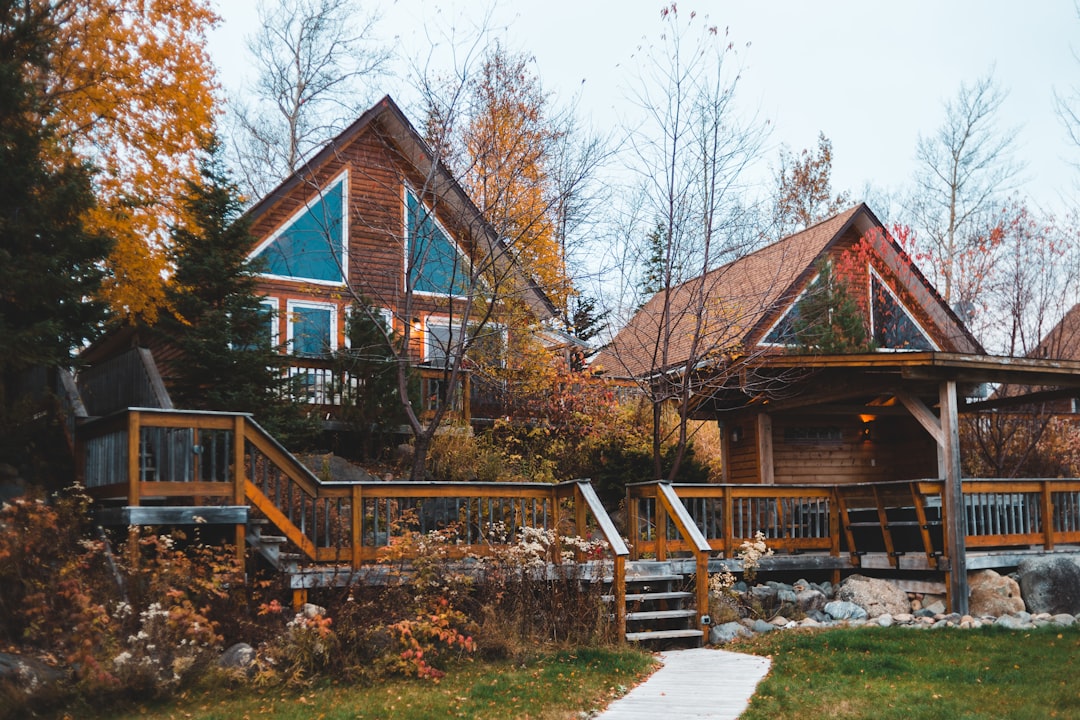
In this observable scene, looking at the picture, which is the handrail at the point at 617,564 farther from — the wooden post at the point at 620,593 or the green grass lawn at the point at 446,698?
the green grass lawn at the point at 446,698

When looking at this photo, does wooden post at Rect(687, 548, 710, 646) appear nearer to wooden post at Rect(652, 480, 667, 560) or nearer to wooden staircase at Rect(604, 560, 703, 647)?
wooden staircase at Rect(604, 560, 703, 647)

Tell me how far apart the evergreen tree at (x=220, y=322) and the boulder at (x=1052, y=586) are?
397 inches

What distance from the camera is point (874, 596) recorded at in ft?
41.2

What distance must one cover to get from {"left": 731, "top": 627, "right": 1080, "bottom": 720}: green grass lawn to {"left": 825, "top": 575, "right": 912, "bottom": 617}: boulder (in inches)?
60.3

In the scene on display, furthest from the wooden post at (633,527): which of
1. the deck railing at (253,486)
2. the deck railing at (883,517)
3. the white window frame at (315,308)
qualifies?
the white window frame at (315,308)

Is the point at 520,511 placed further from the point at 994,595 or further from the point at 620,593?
the point at 994,595

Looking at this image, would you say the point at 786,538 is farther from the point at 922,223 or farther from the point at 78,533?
the point at 922,223

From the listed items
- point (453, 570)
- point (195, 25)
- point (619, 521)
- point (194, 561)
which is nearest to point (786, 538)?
point (619, 521)

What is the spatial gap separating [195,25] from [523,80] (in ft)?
19.8

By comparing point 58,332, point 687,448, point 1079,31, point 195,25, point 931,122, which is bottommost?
point 687,448

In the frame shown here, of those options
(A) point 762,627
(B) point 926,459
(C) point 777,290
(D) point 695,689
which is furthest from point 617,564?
(C) point 777,290

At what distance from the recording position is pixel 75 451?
1112cm

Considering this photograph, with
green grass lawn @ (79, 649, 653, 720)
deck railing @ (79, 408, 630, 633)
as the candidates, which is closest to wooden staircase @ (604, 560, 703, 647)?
deck railing @ (79, 408, 630, 633)

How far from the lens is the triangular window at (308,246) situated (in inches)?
752
